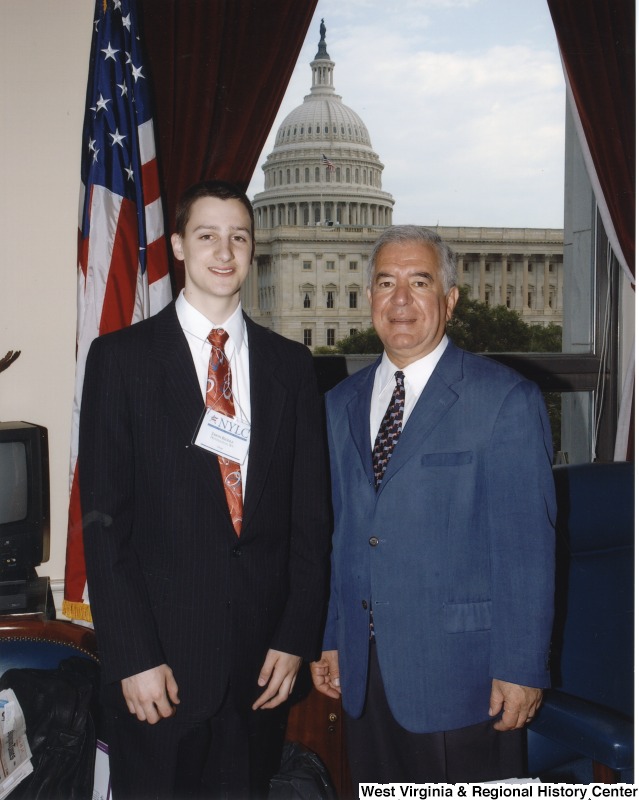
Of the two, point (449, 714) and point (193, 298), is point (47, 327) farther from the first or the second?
point (449, 714)

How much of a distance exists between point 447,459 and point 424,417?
95mm

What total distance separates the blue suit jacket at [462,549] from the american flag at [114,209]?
4.07 ft

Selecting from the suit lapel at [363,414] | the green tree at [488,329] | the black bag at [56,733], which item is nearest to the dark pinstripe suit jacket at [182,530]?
the suit lapel at [363,414]

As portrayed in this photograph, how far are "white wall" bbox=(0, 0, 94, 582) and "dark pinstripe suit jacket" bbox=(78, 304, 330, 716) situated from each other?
132 cm

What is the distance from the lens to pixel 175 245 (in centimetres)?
160

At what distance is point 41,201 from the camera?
2.68 metres

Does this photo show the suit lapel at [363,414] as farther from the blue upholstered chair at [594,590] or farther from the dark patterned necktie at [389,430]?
the blue upholstered chair at [594,590]

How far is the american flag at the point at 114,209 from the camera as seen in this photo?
95.2 inches

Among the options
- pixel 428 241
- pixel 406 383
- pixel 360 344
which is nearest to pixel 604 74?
pixel 360 344

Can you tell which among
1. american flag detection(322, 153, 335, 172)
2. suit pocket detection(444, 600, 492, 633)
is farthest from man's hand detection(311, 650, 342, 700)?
american flag detection(322, 153, 335, 172)

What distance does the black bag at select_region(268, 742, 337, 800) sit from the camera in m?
1.73

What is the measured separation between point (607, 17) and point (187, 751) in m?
3.04

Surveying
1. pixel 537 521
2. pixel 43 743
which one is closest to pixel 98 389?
pixel 537 521

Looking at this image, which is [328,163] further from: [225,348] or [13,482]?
[225,348]
